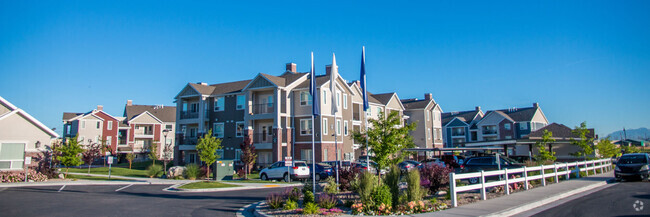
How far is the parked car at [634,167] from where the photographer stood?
21.3m

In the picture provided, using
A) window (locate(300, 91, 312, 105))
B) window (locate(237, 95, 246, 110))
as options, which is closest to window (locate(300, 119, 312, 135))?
window (locate(300, 91, 312, 105))

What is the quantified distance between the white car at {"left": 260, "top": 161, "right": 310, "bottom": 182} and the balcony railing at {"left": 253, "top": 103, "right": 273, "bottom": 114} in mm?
11006

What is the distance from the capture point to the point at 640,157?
22.0 m

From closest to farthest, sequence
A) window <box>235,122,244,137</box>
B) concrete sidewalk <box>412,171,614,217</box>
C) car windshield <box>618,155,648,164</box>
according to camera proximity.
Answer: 1. concrete sidewalk <box>412,171,614,217</box>
2. car windshield <box>618,155,648,164</box>
3. window <box>235,122,244,137</box>

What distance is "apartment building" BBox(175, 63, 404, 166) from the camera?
38938mm

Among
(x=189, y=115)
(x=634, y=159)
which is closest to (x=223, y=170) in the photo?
(x=189, y=115)

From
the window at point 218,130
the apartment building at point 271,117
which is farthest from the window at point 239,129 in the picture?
the window at point 218,130

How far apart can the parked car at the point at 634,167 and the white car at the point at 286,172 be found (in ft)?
58.4

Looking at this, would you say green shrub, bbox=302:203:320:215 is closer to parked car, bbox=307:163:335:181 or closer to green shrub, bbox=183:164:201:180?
parked car, bbox=307:163:335:181

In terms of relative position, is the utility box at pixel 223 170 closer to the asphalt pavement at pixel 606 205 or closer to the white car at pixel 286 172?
the white car at pixel 286 172

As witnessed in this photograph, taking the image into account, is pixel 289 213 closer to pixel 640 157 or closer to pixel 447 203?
pixel 447 203

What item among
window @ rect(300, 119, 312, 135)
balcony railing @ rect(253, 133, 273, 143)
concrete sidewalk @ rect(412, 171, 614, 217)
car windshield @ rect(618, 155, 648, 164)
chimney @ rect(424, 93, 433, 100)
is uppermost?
chimney @ rect(424, 93, 433, 100)

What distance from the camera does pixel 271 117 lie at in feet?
128

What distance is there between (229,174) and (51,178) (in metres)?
12.5
